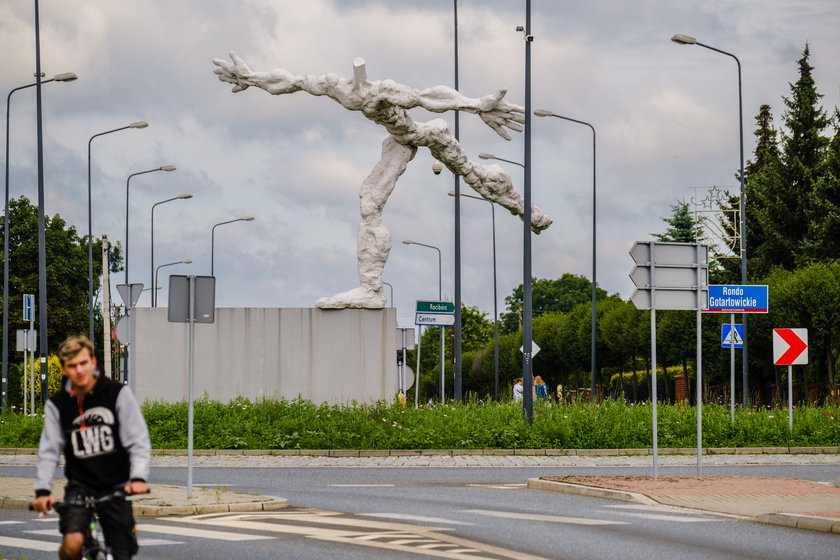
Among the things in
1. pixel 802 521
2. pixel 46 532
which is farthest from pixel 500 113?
pixel 46 532

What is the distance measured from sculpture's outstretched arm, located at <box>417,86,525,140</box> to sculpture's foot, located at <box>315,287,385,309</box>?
383cm

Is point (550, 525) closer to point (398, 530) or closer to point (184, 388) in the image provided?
point (398, 530)

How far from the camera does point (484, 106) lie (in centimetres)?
2556

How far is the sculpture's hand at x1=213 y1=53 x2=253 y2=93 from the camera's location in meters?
25.0

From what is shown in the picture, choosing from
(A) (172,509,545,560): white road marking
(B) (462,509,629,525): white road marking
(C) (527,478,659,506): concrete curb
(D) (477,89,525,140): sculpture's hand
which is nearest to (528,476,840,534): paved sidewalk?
(C) (527,478,659,506): concrete curb

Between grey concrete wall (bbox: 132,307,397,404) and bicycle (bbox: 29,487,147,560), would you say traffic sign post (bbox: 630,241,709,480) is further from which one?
bicycle (bbox: 29,487,147,560)

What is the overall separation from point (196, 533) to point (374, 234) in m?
14.3

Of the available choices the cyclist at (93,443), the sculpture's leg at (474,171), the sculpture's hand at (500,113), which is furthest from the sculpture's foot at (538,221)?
the cyclist at (93,443)

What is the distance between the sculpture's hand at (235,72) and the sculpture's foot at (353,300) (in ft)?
14.6

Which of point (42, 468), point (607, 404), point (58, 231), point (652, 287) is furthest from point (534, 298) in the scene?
point (42, 468)

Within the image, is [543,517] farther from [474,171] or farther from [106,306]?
[106,306]

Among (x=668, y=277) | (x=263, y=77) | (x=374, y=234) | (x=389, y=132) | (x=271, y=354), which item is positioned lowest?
(x=271, y=354)

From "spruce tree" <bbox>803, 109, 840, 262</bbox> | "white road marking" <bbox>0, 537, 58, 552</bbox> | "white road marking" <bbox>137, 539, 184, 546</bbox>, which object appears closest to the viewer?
"white road marking" <bbox>0, 537, 58, 552</bbox>

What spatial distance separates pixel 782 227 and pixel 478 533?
53.1 m
